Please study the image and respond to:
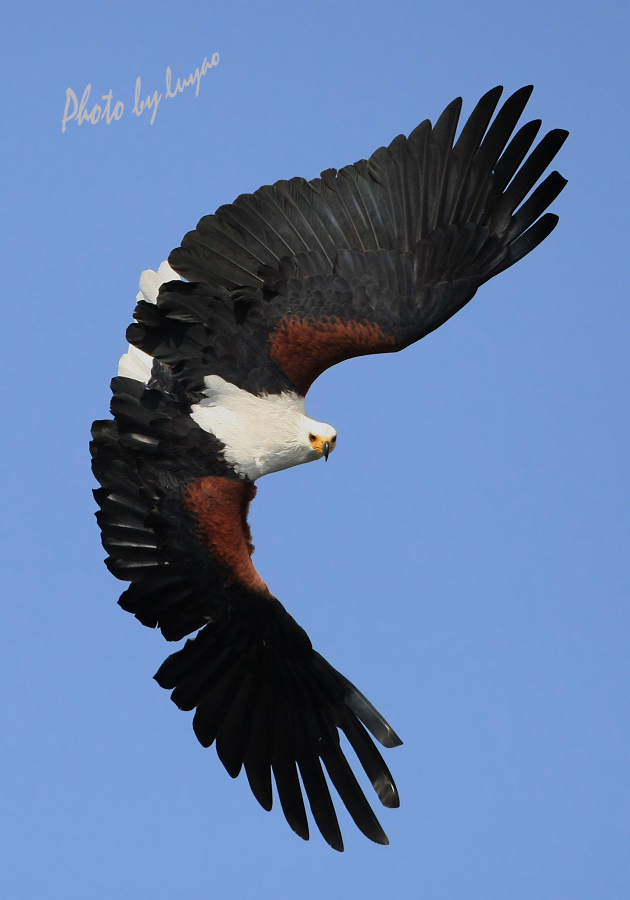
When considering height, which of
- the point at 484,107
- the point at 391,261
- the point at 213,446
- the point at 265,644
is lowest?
the point at 265,644

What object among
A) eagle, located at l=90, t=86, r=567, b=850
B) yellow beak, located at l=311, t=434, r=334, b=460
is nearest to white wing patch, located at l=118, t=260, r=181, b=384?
eagle, located at l=90, t=86, r=567, b=850

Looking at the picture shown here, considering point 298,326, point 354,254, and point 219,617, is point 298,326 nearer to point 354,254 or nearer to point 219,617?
point 354,254

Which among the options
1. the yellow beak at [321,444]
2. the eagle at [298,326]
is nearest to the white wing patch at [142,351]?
the eagle at [298,326]

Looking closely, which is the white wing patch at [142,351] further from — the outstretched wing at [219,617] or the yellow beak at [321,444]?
the yellow beak at [321,444]

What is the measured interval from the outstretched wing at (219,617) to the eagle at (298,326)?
20 millimetres

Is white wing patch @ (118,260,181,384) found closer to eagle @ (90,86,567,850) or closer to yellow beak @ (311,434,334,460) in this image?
eagle @ (90,86,567,850)

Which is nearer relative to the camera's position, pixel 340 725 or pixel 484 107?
pixel 484 107

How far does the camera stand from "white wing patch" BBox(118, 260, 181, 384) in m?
12.6

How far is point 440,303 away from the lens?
12.1m

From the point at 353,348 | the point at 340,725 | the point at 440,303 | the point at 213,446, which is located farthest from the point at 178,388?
the point at 340,725

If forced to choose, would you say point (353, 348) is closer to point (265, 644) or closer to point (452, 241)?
point (452, 241)

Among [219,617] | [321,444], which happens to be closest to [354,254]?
[321,444]

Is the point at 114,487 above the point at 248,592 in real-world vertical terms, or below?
above

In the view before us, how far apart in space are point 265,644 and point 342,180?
14.1 feet
